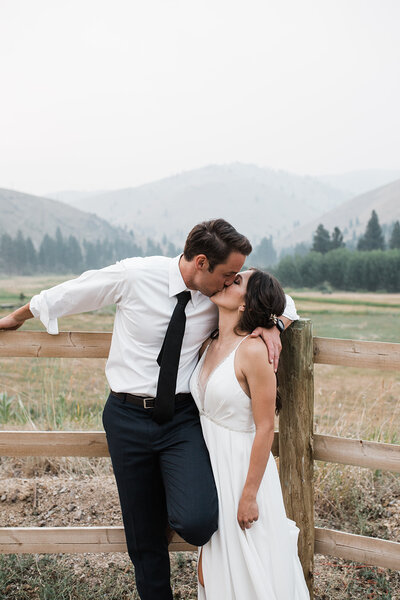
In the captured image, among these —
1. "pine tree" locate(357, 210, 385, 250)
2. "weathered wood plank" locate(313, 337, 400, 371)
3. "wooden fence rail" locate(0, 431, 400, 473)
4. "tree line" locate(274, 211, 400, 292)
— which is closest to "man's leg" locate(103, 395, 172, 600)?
"wooden fence rail" locate(0, 431, 400, 473)

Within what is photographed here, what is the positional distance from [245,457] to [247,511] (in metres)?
0.22

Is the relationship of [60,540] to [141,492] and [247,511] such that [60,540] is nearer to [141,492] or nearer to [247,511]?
[141,492]

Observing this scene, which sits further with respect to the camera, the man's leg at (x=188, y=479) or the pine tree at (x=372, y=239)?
the pine tree at (x=372, y=239)

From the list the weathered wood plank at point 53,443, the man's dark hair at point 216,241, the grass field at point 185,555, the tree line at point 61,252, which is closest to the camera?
the man's dark hair at point 216,241

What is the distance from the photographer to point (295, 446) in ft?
8.25

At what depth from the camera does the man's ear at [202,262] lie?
2.26m

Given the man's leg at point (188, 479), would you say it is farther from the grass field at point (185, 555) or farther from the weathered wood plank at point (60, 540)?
the grass field at point (185, 555)

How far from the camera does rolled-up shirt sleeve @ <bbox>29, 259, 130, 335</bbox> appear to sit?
2.34 meters

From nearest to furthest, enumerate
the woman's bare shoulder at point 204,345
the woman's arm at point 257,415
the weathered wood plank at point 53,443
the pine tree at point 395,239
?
the woman's arm at point 257,415 < the woman's bare shoulder at point 204,345 < the weathered wood plank at point 53,443 < the pine tree at point 395,239

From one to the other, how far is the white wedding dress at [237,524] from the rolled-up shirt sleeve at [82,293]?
0.61 m

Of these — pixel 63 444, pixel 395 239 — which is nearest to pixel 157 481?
pixel 63 444

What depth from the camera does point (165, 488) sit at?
2.29m

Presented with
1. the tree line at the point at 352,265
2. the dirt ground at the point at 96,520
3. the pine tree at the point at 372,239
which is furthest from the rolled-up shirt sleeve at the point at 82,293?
the pine tree at the point at 372,239

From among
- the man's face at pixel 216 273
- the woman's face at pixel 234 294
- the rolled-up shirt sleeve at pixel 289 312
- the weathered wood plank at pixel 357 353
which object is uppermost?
the man's face at pixel 216 273
